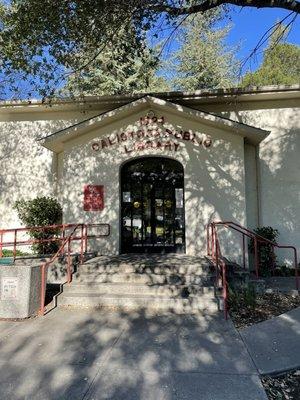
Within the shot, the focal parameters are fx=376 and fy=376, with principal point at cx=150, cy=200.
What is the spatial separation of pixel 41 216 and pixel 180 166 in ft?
14.9

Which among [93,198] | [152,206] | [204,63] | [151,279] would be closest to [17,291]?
[151,279]

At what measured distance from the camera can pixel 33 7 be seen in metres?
7.80

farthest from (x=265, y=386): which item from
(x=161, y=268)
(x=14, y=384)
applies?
(x=161, y=268)

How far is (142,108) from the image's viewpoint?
11281 millimetres

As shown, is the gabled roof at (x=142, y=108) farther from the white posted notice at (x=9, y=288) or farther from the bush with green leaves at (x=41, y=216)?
the white posted notice at (x=9, y=288)

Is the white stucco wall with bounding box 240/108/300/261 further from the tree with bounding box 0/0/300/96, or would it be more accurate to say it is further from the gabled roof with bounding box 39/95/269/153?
the tree with bounding box 0/0/300/96

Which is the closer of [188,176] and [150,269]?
[150,269]

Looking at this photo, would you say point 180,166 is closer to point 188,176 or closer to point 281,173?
point 188,176

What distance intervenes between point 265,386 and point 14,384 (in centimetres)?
283

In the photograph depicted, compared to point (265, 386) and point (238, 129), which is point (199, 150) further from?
point (265, 386)

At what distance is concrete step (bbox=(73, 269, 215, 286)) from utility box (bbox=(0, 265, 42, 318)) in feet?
4.68

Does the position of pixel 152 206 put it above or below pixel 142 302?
above

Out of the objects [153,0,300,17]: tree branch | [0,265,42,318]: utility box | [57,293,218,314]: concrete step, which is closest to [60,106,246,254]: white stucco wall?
[57,293,218,314]: concrete step

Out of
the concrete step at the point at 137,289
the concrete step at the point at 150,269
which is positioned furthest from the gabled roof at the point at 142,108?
the concrete step at the point at 137,289
